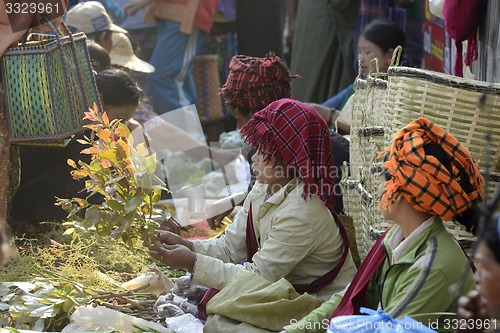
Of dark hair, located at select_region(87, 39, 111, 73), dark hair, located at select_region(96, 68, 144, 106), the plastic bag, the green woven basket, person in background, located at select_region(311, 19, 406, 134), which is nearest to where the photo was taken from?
the plastic bag

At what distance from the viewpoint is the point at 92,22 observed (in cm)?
645

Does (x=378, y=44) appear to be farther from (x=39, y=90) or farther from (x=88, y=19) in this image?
(x=39, y=90)

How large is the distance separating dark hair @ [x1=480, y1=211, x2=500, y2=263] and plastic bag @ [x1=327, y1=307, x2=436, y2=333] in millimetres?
419

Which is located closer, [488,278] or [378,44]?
[488,278]

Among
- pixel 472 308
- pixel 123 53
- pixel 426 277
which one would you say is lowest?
pixel 426 277

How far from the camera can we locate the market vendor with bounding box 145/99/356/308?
143 inches

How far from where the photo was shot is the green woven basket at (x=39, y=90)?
425cm

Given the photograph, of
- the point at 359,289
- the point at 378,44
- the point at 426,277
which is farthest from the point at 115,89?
the point at 426,277

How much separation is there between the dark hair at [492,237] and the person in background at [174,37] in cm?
600

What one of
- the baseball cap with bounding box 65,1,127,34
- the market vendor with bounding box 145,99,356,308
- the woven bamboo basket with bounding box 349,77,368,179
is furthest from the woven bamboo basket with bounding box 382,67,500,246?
the baseball cap with bounding box 65,1,127,34

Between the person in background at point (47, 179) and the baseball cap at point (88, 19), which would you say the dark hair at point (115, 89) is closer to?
the person in background at point (47, 179)

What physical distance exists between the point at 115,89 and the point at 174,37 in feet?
10.4

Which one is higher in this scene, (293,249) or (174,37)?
(174,37)

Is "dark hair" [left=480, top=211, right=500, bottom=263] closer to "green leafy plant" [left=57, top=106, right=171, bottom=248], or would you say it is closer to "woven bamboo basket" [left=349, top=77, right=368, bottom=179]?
"green leafy plant" [left=57, top=106, right=171, bottom=248]
